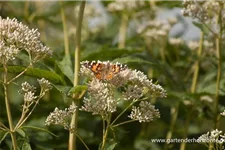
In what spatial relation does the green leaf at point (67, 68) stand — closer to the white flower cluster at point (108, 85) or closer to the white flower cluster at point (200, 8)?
the white flower cluster at point (108, 85)

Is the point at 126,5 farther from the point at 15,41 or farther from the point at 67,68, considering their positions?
the point at 15,41

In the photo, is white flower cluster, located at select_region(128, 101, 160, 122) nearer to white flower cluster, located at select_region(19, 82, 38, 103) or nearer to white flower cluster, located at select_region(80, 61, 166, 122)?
white flower cluster, located at select_region(80, 61, 166, 122)

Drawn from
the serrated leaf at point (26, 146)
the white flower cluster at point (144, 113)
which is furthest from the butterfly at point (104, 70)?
the serrated leaf at point (26, 146)

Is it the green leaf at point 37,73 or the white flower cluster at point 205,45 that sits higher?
the white flower cluster at point 205,45

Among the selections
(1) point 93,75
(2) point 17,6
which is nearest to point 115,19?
(2) point 17,6

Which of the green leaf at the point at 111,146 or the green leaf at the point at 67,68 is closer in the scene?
the green leaf at the point at 111,146

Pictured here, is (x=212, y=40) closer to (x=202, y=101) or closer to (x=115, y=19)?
(x=202, y=101)
